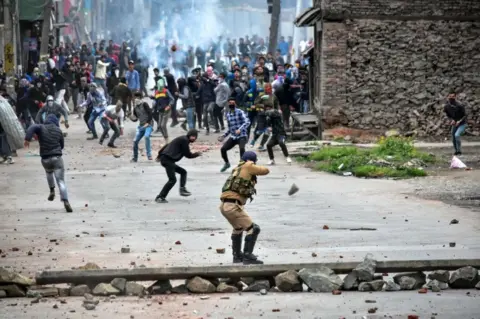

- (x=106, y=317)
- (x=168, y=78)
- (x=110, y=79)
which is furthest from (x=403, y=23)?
(x=106, y=317)

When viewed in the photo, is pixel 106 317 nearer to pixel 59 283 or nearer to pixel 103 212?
pixel 59 283

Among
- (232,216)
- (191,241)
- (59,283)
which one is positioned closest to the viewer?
(59,283)

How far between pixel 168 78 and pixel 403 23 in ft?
25.7

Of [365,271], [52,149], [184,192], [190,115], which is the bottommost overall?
[190,115]

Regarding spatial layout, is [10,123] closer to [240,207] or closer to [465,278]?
[240,207]

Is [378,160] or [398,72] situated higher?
[398,72]

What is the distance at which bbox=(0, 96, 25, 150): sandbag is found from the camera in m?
27.3

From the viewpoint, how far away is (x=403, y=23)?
1284 inches

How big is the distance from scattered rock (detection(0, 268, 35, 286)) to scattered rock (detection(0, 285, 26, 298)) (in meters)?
0.05

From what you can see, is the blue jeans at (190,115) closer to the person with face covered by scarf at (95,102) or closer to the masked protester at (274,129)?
the person with face covered by scarf at (95,102)

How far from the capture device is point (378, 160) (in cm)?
2684

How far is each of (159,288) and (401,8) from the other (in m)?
19.9

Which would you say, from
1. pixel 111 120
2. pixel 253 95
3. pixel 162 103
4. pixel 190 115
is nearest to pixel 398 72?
pixel 253 95

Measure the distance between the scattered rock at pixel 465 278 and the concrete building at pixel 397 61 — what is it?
736 inches
